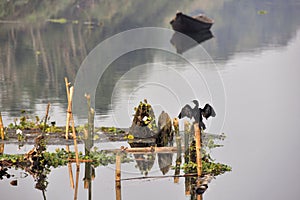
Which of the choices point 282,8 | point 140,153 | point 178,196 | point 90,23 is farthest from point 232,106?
point 282,8

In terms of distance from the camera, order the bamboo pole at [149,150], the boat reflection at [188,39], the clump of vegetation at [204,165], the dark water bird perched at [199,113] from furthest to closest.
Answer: the boat reflection at [188,39] → the bamboo pole at [149,150] → the dark water bird perched at [199,113] → the clump of vegetation at [204,165]

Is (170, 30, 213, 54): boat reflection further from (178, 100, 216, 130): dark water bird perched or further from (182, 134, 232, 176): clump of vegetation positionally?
(182, 134, 232, 176): clump of vegetation

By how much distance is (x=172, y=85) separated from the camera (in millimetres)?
36750

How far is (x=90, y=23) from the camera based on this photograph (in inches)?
2744

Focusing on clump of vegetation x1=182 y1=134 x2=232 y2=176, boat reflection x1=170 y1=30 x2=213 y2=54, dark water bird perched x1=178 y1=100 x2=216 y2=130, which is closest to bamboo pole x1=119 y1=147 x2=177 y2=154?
clump of vegetation x1=182 y1=134 x2=232 y2=176

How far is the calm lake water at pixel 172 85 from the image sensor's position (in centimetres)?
2088

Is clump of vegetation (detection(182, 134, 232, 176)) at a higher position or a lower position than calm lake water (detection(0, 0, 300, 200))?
lower

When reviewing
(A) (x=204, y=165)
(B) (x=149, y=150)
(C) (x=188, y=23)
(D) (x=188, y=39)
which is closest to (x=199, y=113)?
(A) (x=204, y=165)

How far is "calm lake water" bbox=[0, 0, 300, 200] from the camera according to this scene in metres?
20.9

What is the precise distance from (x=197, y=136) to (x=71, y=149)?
15.0 ft

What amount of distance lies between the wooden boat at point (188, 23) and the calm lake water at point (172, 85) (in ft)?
4.10

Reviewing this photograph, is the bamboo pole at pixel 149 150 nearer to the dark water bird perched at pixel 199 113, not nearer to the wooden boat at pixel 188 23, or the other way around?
the dark water bird perched at pixel 199 113

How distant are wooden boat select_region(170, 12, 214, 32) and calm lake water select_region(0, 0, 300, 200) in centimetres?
125

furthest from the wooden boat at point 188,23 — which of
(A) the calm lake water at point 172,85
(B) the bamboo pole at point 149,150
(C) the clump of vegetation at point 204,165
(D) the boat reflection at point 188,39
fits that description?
(C) the clump of vegetation at point 204,165
